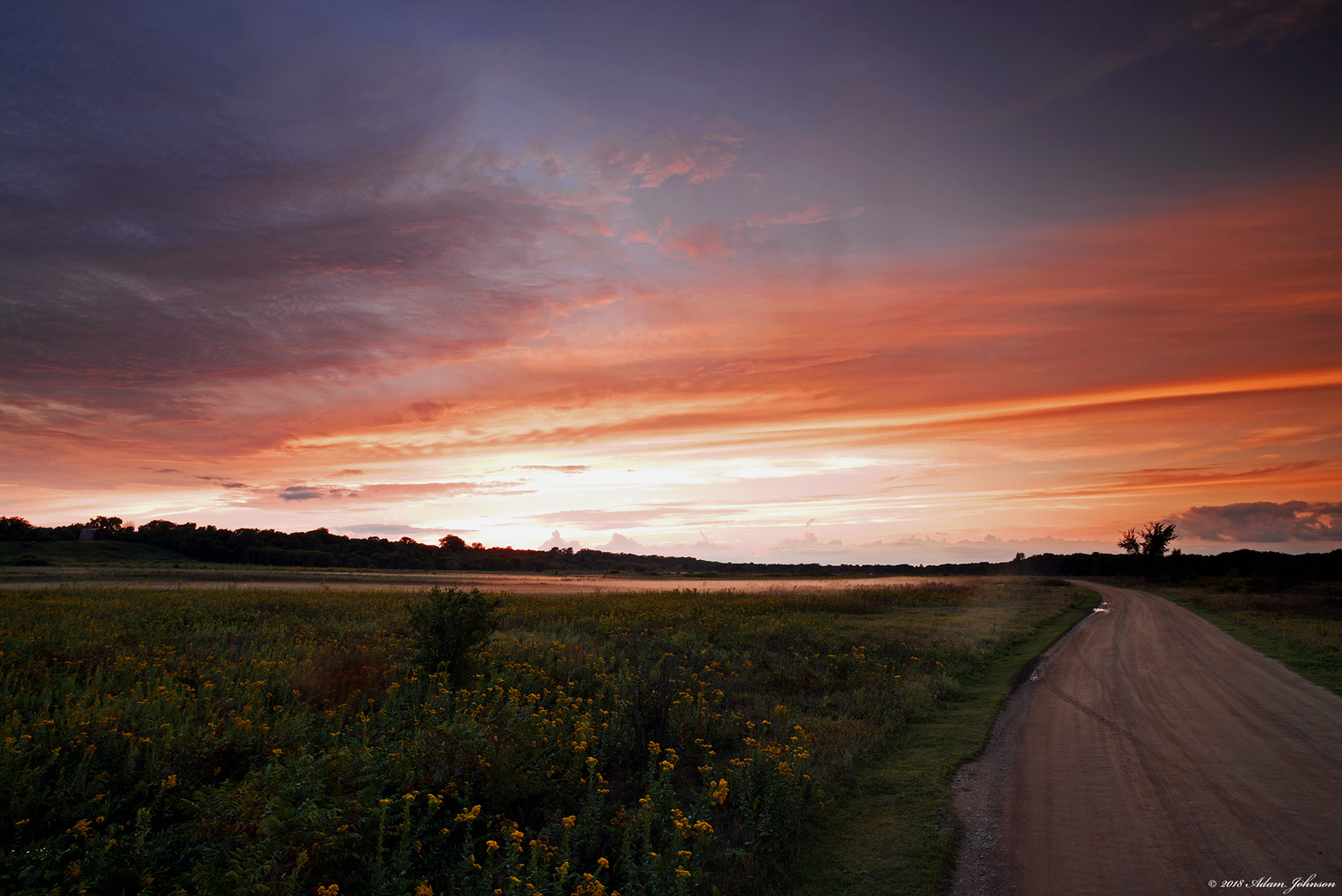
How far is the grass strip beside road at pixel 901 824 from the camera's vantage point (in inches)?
248

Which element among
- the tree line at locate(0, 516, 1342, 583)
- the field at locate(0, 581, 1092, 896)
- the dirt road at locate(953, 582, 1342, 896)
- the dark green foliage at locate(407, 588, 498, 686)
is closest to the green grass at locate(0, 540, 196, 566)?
the tree line at locate(0, 516, 1342, 583)

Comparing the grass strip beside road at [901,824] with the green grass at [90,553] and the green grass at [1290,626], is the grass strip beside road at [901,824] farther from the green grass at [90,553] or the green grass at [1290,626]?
the green grass at [90,553]

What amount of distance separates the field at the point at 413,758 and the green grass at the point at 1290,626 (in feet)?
31.4

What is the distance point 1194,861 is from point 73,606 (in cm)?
2845

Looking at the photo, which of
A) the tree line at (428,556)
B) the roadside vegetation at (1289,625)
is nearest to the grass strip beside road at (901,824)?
the roadside vegetation at (1289,625)

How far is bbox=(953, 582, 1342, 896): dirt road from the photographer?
6.09 meters

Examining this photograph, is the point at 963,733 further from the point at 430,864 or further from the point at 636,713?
the point at 430,864

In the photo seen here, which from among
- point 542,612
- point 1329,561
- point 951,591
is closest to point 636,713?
point 542,612

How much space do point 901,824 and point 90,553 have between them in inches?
4254

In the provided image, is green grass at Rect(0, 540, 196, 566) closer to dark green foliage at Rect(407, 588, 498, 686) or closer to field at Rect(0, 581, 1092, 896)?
field at Rect(0, 581, 1092, 896)

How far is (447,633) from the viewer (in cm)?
1340

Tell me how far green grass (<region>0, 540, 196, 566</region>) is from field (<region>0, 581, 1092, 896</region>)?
71.3 m

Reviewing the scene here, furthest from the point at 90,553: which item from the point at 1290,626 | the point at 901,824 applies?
the point at 1290,626

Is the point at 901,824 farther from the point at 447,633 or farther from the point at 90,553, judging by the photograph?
the point at 90,553
